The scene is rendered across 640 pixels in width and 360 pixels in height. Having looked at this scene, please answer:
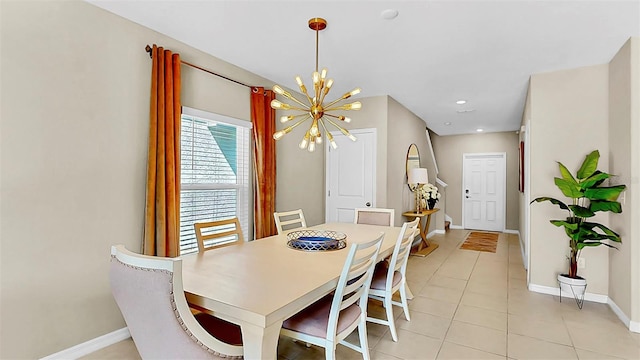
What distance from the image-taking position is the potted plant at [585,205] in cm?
286

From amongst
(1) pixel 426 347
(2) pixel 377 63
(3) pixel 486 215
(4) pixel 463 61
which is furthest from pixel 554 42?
(3) pixel 486 215

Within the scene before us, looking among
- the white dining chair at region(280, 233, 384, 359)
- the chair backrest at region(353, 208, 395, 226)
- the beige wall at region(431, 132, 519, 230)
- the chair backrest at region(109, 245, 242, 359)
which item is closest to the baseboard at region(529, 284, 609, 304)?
the chair backrest at region(353, 208, 395, 226)

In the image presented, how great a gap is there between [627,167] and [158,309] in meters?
3.76

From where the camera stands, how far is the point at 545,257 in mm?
3547

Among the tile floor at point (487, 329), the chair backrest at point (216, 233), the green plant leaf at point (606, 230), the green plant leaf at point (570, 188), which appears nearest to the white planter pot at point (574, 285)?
the tile floor at point (487, 329)

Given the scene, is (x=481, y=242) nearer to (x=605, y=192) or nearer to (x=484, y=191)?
(x=484, y=191)

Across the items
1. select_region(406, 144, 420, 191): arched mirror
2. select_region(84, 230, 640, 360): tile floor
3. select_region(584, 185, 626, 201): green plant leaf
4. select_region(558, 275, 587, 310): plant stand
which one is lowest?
select_region(84, 230, 640, 360): tile floor

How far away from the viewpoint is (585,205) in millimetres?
3307

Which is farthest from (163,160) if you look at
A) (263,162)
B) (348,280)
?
(348,280)

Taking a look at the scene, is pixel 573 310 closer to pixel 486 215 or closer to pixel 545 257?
pixel 545 257

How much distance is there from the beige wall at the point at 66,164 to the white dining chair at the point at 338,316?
157 cm

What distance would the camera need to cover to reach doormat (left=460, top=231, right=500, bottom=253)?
5.82 metres

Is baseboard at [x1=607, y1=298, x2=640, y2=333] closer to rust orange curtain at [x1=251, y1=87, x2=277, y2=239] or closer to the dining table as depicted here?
the dining table

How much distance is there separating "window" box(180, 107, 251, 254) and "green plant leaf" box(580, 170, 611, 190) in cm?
346
